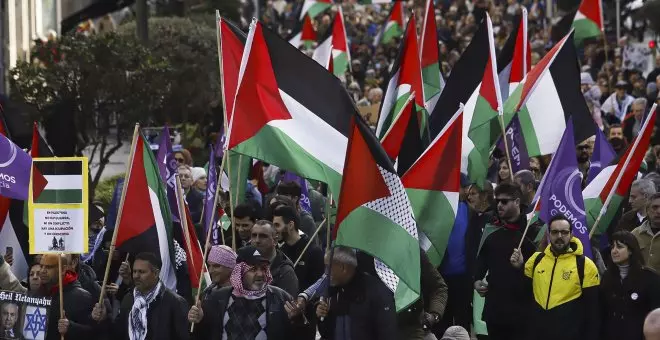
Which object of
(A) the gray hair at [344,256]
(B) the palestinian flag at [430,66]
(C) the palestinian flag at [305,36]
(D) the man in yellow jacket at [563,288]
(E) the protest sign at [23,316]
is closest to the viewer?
(A) the gray hair at [344,256]

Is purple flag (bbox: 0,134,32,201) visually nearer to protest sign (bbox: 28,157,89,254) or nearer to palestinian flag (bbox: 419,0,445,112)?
protest sign (bbox: 28,157,89,254)

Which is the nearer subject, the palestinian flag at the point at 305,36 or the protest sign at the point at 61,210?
the protest sign at the point at 61,210

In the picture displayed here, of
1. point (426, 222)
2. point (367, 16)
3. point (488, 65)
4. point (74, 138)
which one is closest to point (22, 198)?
point (426, 222)

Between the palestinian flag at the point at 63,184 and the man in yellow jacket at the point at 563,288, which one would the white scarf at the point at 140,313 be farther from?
the man in yellow jacket at the point at 563,288

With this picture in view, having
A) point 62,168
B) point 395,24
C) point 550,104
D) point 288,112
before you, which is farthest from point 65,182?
point 395,24

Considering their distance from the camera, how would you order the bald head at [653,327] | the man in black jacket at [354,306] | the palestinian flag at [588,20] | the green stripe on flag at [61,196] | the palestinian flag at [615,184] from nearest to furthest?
the bald head at [653,327] → the man in black jacket at [354,306] → the green stripe on flag at [61,196] → the palestinian flag at [615,184] → the palestinian flag at [588,20]

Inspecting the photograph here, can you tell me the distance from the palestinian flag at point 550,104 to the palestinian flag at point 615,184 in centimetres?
181

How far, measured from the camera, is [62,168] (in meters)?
12.0

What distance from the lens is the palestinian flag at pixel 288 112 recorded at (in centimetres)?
1203

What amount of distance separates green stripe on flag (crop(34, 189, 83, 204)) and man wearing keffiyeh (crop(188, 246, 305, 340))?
1492 millimetres

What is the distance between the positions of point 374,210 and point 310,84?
→ 5.62 ft

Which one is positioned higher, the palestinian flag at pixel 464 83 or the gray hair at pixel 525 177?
the palestinian flag at pixel 464 83

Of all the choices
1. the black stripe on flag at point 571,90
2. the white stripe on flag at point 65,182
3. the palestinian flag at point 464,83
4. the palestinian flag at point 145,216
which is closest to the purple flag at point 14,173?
the white stripe on flag at point 65,182

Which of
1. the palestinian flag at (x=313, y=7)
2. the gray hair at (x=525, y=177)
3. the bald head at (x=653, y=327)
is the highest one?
the palestinian flag at (x=313, y=7)
